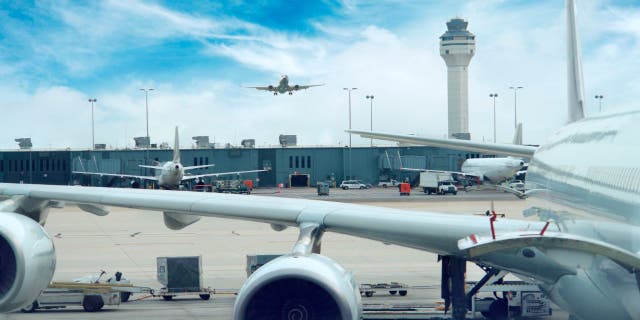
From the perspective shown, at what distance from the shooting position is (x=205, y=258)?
95.1ft

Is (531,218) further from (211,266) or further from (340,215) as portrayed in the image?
(211,266)

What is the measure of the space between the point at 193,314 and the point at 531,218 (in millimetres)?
8269

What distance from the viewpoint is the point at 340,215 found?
11.9 meters

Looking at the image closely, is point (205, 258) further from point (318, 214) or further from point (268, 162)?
point (268, 162)

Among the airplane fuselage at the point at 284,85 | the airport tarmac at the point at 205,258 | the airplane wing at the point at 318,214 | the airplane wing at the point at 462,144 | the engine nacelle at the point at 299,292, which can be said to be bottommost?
the airport tarmac at the point at 205,258

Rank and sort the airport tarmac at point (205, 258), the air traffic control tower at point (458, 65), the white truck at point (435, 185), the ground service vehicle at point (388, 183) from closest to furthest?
the airport tarmac at point (205, 258) → the white truck at point (435, 185) → the ground service vehicle at point (388, 183) → the air traffic control tower at point (458, 65)

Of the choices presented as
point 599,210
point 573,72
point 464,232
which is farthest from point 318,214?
point 573,72

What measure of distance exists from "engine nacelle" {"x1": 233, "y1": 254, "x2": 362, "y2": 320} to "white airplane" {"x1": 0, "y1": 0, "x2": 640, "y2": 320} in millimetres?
11

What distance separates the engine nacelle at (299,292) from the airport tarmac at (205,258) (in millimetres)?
4235

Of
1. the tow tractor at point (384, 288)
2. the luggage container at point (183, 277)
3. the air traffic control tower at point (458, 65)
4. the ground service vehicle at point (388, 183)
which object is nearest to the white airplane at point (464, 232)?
the luggage container at point (183, 277)

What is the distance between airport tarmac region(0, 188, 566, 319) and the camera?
1884 cm

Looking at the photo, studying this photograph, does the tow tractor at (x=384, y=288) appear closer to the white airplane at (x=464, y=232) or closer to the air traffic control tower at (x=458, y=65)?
the white airplane at (x=464, y=232)

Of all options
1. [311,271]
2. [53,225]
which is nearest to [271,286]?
[311,271]

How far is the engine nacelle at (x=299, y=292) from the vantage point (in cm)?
920
